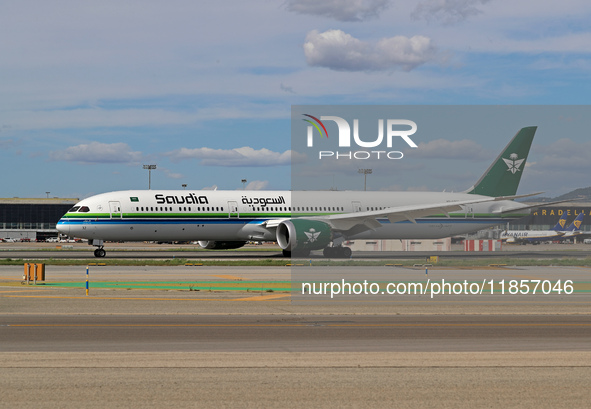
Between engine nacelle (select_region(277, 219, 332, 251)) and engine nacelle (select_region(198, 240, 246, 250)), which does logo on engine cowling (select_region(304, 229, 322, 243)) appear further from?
engine nacelle (select_region(198, 240, 246, 250))

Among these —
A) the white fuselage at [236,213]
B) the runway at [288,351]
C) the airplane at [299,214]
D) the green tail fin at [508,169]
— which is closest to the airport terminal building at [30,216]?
Result: the airplane at [299,214]

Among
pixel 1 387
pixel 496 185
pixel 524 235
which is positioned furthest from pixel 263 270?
pixel 524 235

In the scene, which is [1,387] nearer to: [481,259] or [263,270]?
[263,270]

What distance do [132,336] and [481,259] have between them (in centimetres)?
3560

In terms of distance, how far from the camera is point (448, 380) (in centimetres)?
1162

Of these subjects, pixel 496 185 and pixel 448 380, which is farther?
pixel 496 185

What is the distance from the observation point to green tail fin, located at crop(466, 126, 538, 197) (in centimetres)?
5503

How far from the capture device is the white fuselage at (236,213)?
47.9 metres

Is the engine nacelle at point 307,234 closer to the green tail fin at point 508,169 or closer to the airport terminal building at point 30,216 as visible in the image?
the green tail fin at point 508,169

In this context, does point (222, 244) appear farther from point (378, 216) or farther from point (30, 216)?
point (30, 216)

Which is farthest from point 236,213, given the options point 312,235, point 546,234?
point 546,234

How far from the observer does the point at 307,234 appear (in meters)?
46.1

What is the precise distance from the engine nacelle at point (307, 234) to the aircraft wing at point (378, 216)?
6.14ft

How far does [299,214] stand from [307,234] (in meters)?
5.92
